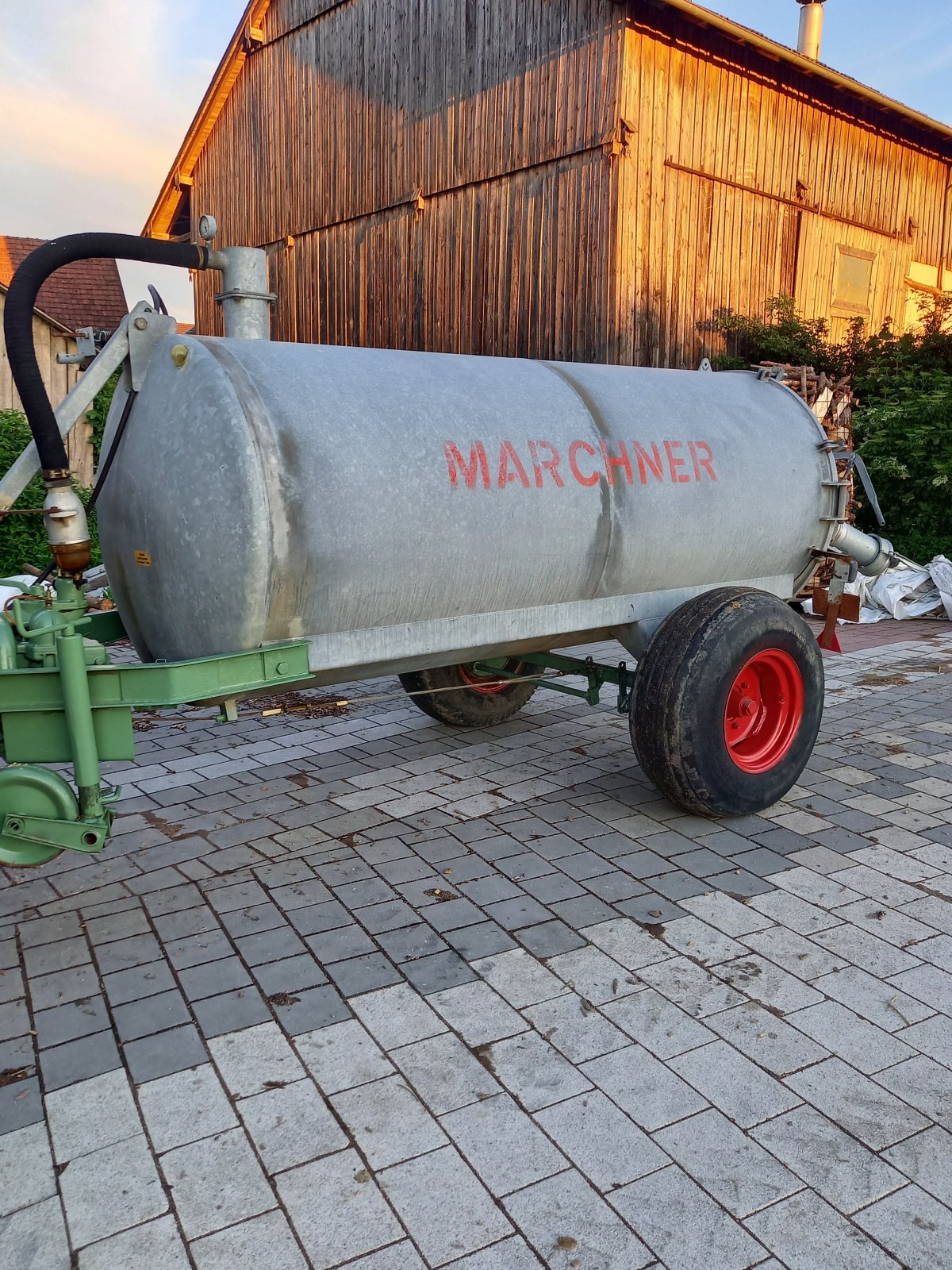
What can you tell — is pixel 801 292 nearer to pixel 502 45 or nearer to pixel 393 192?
pixel 502 45

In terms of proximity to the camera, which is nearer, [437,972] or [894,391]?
[437,972]

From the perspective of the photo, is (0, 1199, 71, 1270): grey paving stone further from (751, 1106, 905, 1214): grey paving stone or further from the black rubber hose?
the black rubber hose

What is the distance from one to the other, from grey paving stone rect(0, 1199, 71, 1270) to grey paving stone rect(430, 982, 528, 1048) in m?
1.18

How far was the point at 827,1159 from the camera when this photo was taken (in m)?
2.40

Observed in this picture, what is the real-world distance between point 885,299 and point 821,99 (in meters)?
3.16

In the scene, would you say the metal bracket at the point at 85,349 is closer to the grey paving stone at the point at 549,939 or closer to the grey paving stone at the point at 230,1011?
the grey paving stone at the point at 230,1011

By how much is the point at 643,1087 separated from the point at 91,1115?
1.53 metres

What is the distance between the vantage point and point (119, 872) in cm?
402

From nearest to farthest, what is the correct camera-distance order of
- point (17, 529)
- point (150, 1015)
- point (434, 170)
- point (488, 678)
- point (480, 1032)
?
point (480, 1032), point (150, 1015), point (488, 678), point (17, 529), point (434, 170)

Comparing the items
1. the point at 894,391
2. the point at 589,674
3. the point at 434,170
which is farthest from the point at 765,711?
the point at 434,170

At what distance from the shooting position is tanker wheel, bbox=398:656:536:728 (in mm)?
5547

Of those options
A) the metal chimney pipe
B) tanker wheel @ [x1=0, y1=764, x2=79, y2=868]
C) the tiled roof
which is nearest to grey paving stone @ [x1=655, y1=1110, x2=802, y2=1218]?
tanker wheel @ [x1=0, y1=764, x2=79, y2=868]

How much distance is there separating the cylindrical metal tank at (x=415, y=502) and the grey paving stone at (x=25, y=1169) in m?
1.54

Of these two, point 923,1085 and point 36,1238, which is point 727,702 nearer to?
point 923,1085
